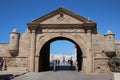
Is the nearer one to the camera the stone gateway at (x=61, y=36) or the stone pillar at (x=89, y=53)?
the stone pillar at (x=89, y=53)

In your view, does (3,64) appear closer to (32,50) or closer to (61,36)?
(32,50)

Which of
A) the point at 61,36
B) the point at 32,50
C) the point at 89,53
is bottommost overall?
the point at 89,53

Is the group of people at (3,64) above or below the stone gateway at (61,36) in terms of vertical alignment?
below

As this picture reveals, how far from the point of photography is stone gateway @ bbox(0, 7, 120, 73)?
80.9 feet

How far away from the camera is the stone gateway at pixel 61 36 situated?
24.7m

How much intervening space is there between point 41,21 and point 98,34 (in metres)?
6.04

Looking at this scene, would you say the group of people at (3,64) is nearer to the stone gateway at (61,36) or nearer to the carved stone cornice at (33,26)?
the stone gateway at (61,36)

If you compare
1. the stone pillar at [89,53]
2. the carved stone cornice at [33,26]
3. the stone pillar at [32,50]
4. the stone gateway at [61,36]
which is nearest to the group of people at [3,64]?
the stone gateway at [61,36]

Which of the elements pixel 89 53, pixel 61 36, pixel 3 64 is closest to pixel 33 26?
pixel 61 36

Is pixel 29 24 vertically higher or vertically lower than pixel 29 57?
higher

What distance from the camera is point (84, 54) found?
81.1 feet

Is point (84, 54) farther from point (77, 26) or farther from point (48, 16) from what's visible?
point (48, 16)

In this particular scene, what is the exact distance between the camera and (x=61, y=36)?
2519 cm

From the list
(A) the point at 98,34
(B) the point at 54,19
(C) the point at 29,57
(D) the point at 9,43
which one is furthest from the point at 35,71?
(A) the point at 98,34
